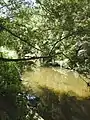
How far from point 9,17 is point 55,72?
14155 millimetres

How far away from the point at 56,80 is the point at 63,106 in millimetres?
6223

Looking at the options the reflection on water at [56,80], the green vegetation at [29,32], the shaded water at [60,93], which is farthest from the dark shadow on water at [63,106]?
the reflection on water at [56,80]

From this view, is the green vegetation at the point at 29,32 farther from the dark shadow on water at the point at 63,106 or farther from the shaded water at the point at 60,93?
the shaded water at the point at 60,93

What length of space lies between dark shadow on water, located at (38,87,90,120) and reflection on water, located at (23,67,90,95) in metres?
1.07

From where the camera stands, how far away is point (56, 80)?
20219mm

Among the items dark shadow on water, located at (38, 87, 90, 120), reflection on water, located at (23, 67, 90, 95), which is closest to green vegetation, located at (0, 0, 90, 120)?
dark shadow on water, located at (38, 87, 90, 120)

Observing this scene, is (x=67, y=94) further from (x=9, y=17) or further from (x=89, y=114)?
(x=9, y=17)

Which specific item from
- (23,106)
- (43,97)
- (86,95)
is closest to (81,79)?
(86,95)

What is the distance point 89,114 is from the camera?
44.0 ft

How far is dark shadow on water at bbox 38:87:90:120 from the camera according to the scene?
40.8 feet

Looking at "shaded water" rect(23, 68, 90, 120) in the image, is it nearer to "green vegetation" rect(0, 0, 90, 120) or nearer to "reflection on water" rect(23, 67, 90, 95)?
"reflection on water" rect(23, 67, 90, 95)

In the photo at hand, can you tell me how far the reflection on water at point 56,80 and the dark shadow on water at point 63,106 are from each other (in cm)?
107

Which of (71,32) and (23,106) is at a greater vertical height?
(71,32)

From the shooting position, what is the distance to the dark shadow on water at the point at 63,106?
12443mm
